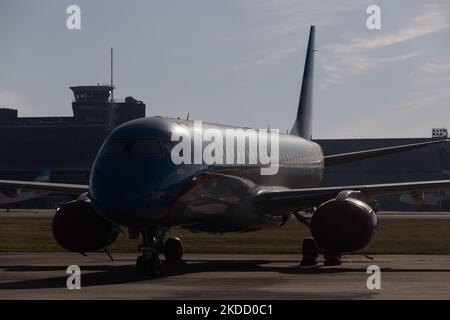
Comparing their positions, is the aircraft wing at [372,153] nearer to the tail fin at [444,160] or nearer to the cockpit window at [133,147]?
the cockpit window at [133,147]

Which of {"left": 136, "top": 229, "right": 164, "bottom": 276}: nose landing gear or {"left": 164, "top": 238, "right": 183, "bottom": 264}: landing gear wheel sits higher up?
{"left": 136, "top": 229, "right": 164, "bottom": 276}: nose landing gear

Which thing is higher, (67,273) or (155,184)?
(155,184)

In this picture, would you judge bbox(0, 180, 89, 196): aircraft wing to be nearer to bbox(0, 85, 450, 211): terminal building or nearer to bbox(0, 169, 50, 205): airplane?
bbox(0, 169, 50, 205): airplane

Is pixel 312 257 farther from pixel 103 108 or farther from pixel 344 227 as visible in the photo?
pixel 103 108

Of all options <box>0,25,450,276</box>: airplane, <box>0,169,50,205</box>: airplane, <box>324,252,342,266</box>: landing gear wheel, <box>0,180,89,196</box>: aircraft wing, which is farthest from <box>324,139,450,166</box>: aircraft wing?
<box>0,169,50,205</box>: airplane

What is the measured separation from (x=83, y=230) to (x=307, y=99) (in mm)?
20712

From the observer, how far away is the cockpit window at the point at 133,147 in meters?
27.8

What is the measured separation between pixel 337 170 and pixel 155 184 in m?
134

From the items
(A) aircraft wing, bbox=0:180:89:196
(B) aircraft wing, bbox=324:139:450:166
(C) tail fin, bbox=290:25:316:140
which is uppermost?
(C) tail fin, bbox=290:25:316:140

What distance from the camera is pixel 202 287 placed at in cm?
2478

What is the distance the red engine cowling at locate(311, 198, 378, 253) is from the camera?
3027 centimetres

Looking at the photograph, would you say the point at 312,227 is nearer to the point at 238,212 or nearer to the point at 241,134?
the point at 238,212

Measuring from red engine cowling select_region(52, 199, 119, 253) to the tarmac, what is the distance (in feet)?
2.64
